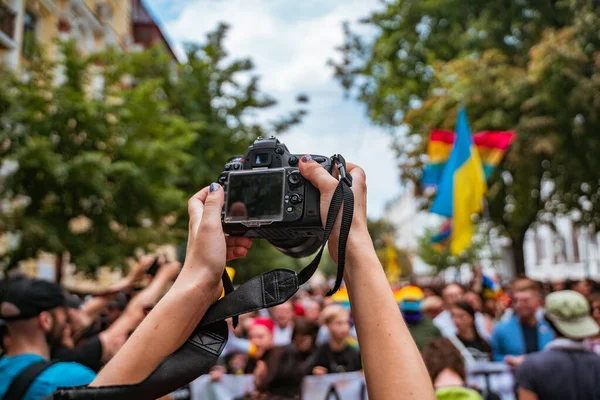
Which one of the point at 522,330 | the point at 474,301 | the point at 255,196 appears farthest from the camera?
the point at 474,301

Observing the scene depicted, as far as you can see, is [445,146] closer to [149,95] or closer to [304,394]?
[149,95]

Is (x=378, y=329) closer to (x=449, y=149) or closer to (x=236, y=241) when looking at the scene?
(x=236, y=241)

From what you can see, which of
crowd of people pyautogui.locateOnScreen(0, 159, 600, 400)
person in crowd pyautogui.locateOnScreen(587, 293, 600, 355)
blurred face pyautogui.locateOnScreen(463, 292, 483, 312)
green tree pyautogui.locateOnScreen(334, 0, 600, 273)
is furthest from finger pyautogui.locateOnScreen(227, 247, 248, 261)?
green tree pyautogui.locateOnScreen(334, 0, 600, 273)

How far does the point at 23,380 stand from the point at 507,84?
14317mm

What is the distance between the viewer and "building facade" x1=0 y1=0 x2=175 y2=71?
13633 mm

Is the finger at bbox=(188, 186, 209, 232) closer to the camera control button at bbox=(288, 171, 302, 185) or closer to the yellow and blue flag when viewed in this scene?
the camera control button at bbox=(288, 171, 302, 185)

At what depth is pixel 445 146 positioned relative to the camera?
13.3 meters

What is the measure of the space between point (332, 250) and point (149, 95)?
12.1 meters

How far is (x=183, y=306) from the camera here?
1.35 meters

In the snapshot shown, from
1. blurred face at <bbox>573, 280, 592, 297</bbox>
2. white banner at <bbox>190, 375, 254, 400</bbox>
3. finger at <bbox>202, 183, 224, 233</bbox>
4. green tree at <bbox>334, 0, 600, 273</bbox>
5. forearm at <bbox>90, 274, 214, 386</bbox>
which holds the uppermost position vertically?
green tree at <bbox>334, 0, 600, 273</bbox>

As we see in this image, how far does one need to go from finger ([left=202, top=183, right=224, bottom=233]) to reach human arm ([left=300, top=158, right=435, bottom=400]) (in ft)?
0.91

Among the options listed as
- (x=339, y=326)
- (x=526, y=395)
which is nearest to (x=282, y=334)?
(x=339, y=326)

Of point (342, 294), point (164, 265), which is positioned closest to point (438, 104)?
point (342, 294)

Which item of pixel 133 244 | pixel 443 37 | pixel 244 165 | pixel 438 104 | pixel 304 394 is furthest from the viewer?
pixel 443 37
